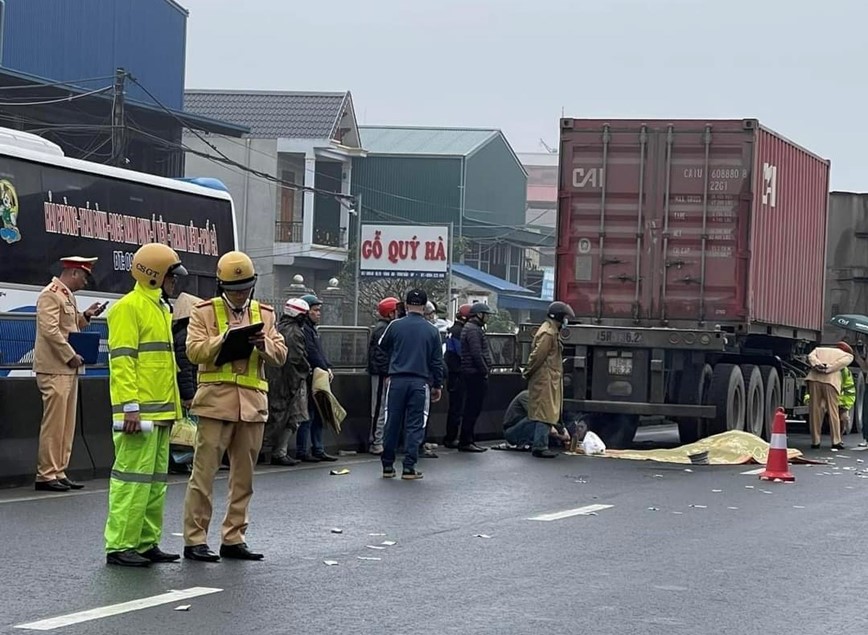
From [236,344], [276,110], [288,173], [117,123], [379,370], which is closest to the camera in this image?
[236,344]

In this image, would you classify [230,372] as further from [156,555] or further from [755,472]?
[755,472]

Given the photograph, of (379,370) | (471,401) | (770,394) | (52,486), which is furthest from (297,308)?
(770,394)

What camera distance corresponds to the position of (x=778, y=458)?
16.6 metres

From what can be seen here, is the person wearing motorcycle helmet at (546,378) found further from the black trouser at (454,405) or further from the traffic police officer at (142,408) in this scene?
the traffic police officer at (142,408)

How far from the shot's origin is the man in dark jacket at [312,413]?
1720 centimetres

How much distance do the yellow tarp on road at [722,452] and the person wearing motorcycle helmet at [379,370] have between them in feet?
9.09

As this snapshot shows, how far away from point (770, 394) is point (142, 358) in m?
14.5

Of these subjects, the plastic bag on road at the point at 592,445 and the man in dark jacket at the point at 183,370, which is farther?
the plastic bag on road at the point at 592,445

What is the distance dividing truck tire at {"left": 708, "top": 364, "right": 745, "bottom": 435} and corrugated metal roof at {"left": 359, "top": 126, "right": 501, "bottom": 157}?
136 feet

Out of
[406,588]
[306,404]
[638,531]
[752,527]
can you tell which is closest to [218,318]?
[406,588]

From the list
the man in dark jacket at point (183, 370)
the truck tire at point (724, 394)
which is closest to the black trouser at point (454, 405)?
the truck tire at point (724, 394)

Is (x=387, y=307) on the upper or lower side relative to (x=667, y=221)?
lower

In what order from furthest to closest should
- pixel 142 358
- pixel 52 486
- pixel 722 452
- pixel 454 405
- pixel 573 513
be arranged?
pixel 454 405 → pixel 722 452 → pixel 52 486 → pixel 573 513 → pixel 142 358

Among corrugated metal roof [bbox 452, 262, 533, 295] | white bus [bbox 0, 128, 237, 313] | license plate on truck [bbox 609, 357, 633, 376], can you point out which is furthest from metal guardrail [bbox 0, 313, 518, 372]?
corrugated metal roof [bbox 452, 262, 533, 295]
